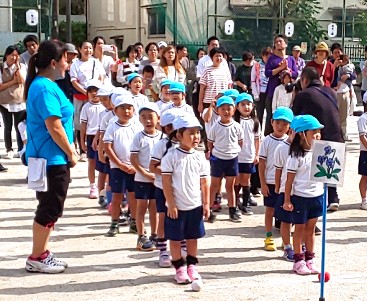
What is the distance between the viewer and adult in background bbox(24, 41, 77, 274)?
6270mm

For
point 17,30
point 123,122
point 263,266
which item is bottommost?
point 263,266

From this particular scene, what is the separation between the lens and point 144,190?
23.8ft

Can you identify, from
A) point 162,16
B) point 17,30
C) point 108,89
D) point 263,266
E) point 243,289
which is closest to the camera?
point 243,289

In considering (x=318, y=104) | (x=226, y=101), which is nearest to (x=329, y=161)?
(x=318, y=104)

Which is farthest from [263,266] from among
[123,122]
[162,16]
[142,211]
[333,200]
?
[162,16]

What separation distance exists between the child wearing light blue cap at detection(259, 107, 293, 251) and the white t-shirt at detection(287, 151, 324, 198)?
0.83 metres

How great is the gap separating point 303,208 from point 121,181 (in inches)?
79.4

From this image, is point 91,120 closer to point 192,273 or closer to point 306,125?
point 306,125

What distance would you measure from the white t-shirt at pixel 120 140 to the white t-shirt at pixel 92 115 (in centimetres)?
191

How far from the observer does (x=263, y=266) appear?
6.86m

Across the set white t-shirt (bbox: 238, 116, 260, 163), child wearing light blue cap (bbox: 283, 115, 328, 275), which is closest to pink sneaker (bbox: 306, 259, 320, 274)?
child wearing light blue cap (bbox: 283, 115, 328, 275)

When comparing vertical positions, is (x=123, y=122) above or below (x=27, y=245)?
above

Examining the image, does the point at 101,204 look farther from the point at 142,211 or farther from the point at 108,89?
the point at 142,211

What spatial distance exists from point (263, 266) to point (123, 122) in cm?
214
